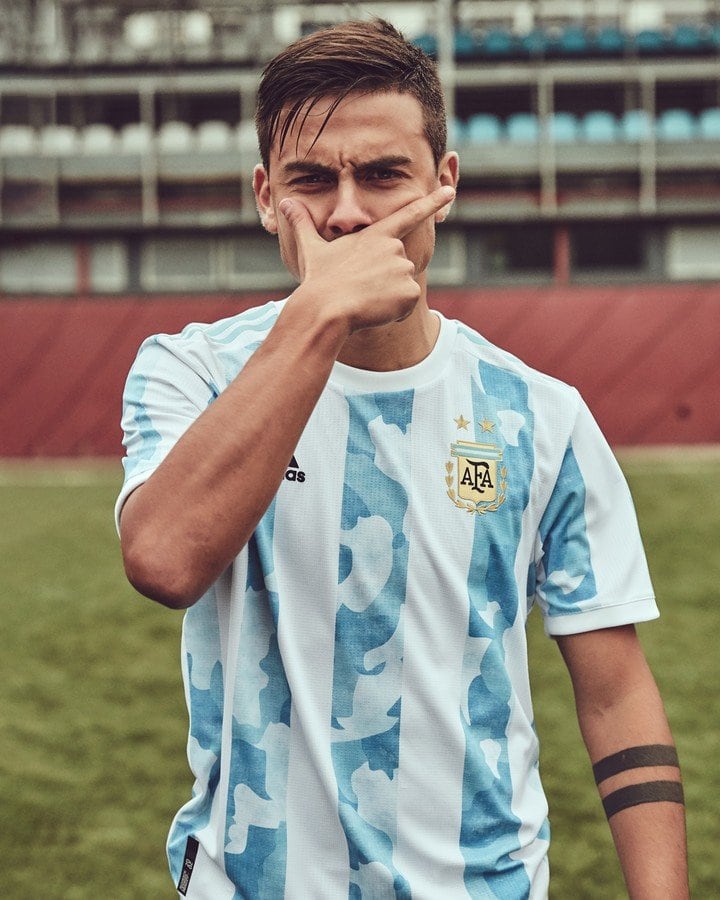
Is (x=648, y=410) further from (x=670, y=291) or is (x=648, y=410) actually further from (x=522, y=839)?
(x=522, y=839)

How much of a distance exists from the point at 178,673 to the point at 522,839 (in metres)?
5.39

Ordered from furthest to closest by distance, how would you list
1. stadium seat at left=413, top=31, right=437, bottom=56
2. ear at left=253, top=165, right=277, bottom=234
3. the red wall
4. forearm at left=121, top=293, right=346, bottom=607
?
stadium seat at left=413, top=31, right=437, bottom=56 < the red wall < ear at left=253, top=165, right=277, bottom=234 < forearm at left=121, top=293, right=346, bottom=607

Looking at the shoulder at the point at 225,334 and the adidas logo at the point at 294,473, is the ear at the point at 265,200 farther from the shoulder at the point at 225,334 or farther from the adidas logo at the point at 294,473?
the adidas logo at the point at 294,473

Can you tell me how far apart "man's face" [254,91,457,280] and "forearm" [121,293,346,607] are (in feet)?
0.89

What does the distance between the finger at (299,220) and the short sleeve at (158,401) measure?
243mm

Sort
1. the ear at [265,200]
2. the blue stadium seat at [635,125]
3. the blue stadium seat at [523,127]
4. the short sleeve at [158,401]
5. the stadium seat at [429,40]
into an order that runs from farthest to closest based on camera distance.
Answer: the blue stadium seat at [523,127] < the stadium seat at [429,40] < the blue stadium seat at [635,125] < the ear at [265,200] < the short sleeve at [158,401]

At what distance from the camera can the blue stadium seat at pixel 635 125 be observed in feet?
73.2

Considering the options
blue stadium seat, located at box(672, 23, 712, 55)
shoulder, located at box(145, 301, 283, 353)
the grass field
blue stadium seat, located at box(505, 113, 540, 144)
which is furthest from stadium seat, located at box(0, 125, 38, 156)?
shoulder, located at box(145, 301, 283, 353)

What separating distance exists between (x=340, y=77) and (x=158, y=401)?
0.56 meters

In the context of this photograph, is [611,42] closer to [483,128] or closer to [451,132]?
[483,128]

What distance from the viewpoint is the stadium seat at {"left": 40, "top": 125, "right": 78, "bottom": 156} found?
2314 centimetres

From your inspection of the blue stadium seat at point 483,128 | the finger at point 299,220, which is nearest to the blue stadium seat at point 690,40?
the blue stadium seat at point 483,128

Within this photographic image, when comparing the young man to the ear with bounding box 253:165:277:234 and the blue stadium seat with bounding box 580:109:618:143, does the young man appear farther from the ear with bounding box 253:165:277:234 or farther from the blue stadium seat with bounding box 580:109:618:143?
the blue stadium seat with bounding box 580:109:618:143

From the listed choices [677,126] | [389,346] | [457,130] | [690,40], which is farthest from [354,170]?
[690,40]
